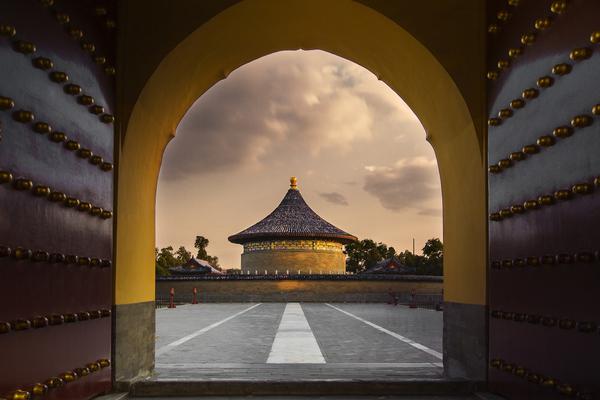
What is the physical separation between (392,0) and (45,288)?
298 cm

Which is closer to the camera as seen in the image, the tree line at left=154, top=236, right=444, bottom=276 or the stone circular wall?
the stone circular wall

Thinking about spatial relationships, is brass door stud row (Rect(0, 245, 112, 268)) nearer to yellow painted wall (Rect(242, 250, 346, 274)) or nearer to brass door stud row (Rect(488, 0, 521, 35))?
brass door stud row (Rect(488, 0, 521, 35))

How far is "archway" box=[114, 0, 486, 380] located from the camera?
13.3 ft

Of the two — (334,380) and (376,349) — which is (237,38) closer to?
(334,380)

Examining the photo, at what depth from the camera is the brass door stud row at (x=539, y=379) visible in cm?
260

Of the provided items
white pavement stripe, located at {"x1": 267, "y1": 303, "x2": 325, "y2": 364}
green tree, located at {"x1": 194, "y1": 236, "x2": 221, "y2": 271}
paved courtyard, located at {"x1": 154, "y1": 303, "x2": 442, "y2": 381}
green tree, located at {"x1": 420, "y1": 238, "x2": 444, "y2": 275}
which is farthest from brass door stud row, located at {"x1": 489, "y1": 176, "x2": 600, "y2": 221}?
green tree, located at {"x1": 194, "y1": 236, "x2": 221, "y2": 271}

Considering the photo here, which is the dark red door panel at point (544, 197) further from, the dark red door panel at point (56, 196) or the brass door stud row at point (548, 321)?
the dark red door panel at point (56, 196)

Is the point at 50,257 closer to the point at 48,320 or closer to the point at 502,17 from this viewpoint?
the point at 48,320

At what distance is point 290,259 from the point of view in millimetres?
39156

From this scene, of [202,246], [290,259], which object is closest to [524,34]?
[290,259]

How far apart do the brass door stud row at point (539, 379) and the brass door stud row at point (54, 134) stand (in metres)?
2.71

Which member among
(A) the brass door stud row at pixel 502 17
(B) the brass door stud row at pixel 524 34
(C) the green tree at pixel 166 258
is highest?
(A) the brass door stud row at pixel 502 17

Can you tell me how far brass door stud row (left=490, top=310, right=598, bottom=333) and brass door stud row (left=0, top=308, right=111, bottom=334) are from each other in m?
2.43

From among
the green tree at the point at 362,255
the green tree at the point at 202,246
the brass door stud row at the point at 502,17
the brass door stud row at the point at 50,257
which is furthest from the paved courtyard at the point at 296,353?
the green tree at the point at 202,246
